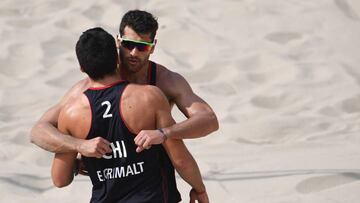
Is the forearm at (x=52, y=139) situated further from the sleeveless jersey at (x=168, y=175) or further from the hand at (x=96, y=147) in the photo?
the sleeveless jersey at (x=168, y=175)

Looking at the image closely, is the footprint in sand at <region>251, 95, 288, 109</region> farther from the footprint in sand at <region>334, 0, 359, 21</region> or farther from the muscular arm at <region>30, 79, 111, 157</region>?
the muscular arm at <region>30, 79, 111, 157</region>

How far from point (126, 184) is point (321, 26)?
19.0 ft

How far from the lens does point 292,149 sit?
6543mm

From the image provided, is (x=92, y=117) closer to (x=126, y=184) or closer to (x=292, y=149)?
(x=126, y=184)

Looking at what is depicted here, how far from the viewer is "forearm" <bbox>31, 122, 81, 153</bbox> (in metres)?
3.29

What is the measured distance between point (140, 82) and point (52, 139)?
501mm

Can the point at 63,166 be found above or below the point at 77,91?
below

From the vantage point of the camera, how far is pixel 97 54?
3.27 meters

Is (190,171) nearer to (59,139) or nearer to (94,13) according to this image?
(59,139)

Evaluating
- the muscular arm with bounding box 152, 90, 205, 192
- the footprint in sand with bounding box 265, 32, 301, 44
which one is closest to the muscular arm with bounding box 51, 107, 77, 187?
the muscular arm with bounding box 152, 90, 205, 192

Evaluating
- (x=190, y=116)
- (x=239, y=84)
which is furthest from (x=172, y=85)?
(x=239, y=84)

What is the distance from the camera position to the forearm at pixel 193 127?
3295mm

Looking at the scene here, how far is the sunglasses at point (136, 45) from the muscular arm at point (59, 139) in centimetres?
22

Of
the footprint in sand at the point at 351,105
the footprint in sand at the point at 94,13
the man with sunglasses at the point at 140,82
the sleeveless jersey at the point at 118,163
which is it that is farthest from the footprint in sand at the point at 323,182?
the footprint in sand at the point at 94,13
